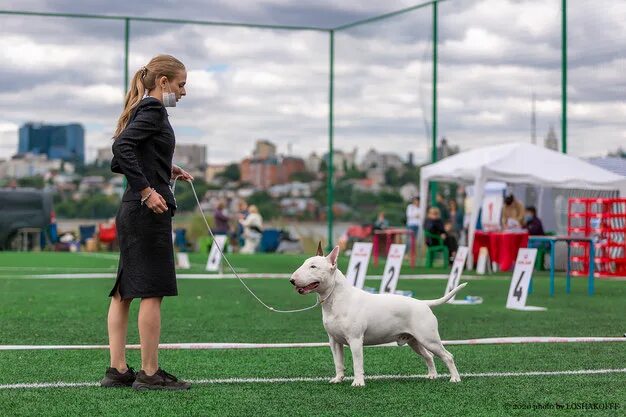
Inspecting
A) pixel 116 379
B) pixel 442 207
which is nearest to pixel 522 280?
pixel 116 379

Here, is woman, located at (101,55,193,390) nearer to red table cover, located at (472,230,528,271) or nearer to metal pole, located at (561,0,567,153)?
red table cover, located at (472,230,528,271)

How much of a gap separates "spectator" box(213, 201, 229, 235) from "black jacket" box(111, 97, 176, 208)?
2210 cm

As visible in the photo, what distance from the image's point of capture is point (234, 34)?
29.0 metres

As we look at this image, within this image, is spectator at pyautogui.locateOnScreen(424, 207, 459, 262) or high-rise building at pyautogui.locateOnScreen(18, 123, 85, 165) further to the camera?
high-rise building at pyautogui.locateOnScreen(18, 123, 85, 165)

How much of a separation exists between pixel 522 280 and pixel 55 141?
18623 mm

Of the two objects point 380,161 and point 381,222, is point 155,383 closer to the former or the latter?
point 381,222

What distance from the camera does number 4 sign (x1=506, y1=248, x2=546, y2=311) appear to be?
11594mm

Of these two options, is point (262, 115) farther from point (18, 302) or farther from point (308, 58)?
point (18, 302)

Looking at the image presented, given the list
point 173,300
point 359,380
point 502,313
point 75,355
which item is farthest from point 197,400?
point 173,300

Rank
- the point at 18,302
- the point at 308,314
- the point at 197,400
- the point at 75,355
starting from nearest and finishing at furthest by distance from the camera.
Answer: the point at 197,400 < the point at 75,355 < the point at 308,314 < the point at 18,302

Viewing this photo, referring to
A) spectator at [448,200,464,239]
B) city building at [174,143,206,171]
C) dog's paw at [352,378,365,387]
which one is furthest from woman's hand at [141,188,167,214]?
city building at [174,143,206,171]

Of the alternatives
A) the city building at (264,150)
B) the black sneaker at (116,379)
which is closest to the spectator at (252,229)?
the city building at (264,150)

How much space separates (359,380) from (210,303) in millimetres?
6680

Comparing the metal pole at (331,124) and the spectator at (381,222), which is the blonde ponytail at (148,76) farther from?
the metal pole at (331,124)
